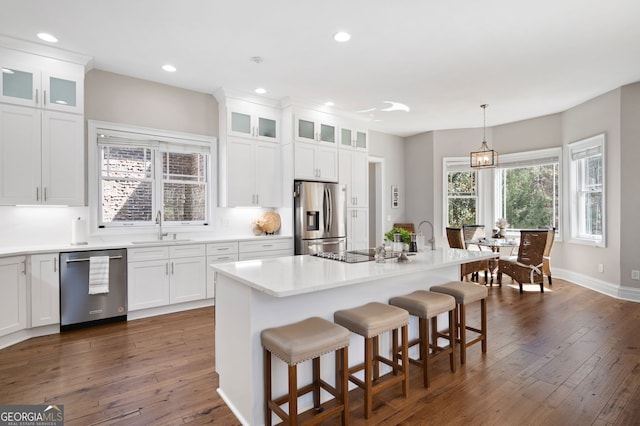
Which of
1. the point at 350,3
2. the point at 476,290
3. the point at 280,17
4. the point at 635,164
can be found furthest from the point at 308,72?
the point at 635,164

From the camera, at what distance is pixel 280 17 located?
9.68ft

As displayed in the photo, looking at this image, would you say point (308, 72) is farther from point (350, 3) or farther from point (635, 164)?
point (635, 164)

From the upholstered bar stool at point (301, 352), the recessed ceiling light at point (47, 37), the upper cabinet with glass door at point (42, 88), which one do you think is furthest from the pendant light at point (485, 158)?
the recessed ceiling light at point (47, 37)

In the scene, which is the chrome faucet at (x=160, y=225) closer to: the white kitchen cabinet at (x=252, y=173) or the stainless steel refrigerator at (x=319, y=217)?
the white kitchen cabinet at (x=252, y=173)

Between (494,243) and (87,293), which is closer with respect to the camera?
(87,293)

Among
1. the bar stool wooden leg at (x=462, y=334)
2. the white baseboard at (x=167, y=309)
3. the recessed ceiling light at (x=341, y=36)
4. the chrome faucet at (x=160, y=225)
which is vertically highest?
the recessed ceiling light at (x=341, y=36)

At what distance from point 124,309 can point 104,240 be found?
910 millimetres

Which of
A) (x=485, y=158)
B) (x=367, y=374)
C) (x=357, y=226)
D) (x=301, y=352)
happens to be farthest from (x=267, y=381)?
(x=485, y=158)

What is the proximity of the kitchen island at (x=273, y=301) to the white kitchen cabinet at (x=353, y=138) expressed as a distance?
137 inches

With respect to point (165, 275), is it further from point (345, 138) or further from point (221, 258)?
point (345, 138)

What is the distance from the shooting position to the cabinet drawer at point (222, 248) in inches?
173

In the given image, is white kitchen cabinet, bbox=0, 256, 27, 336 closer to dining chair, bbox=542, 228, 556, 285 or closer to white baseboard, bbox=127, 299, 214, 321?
white baseboard, bbox=127, 299, 214, 321

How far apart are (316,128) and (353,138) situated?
0.81 metres

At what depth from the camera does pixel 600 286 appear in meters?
5.08
